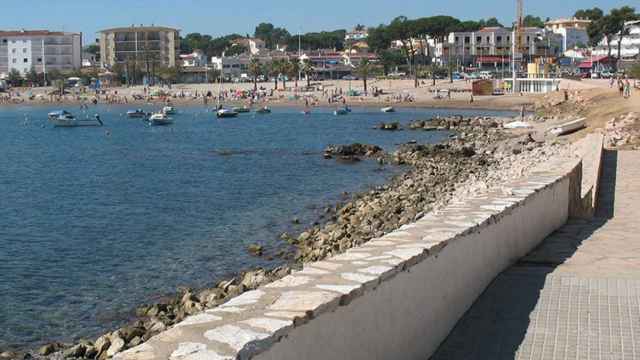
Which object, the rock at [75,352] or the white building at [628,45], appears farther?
the white building at [628,45]

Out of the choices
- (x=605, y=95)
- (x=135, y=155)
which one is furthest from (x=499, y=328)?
(x=605, y=95)

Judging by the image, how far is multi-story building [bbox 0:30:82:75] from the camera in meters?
190

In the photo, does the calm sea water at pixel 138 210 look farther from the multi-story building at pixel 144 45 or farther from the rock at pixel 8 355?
the multi-story building at pixel 144 45

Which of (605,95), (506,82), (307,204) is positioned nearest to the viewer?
(307,204)

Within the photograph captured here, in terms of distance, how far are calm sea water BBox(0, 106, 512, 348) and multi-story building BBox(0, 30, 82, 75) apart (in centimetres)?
11586

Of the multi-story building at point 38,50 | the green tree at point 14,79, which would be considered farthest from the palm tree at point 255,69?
the green tree at point 14,79

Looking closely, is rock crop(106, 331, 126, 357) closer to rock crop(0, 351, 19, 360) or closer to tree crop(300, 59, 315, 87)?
rock crop(0, 351, 19, 360)

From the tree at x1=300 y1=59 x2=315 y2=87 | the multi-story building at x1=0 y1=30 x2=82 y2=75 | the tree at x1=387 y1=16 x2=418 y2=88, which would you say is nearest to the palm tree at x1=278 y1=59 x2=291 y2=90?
the tree at x1=300 y1=59 x2=315 y2=87

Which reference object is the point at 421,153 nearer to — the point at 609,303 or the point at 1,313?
the point at 1,313

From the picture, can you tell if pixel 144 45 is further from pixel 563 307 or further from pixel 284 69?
pixel 563 307

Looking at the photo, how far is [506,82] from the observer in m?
123

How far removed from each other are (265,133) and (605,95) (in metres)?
28.5

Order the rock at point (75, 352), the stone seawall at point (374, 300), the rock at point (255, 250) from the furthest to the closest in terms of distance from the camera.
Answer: the rock at point (255, 250), the rock at point (75, 352), the stone seawall at point (374, 300)

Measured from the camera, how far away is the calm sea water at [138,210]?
19562 millimetres
